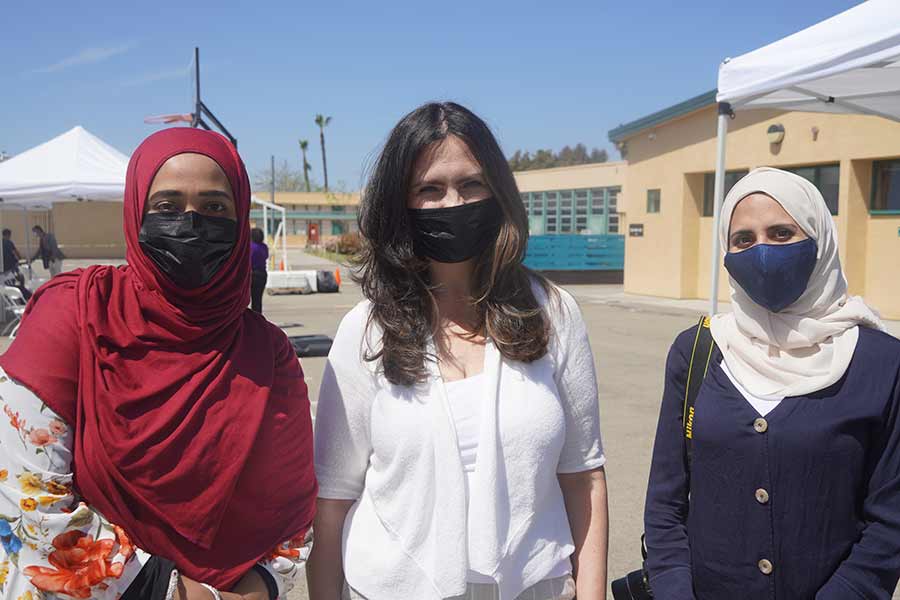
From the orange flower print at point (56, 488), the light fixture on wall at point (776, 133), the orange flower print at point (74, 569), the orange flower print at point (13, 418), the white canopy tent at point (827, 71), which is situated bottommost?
the orange flower print at point (74, 569)

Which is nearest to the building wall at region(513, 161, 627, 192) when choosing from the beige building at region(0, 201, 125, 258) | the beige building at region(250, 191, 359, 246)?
the beige building at region(0, 201, 125, 258)

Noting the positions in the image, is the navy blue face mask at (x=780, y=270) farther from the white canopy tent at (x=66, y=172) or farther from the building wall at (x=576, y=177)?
the building wall at (x=576, y=177)

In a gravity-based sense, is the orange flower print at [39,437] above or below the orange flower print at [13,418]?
below

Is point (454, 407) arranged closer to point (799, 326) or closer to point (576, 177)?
point (799, 326)

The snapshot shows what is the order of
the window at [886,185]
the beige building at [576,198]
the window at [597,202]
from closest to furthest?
the window at [886,185] < the beige building at [576,198] < the window at [597,202]

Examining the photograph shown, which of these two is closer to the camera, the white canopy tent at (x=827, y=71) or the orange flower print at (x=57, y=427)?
the orange flower print at (x=57, y=427)

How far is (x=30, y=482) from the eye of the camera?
5.05 ft

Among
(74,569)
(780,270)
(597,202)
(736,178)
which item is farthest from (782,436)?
(597,202)

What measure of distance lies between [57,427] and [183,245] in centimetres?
46

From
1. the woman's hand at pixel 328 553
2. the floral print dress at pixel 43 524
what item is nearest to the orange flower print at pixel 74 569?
the floral print dress at pixel 43 524

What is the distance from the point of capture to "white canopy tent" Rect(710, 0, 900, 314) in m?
4.19

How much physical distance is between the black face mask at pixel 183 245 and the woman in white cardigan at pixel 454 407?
1.37ft

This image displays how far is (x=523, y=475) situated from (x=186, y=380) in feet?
2.68

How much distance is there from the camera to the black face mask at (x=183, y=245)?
1727 mm
